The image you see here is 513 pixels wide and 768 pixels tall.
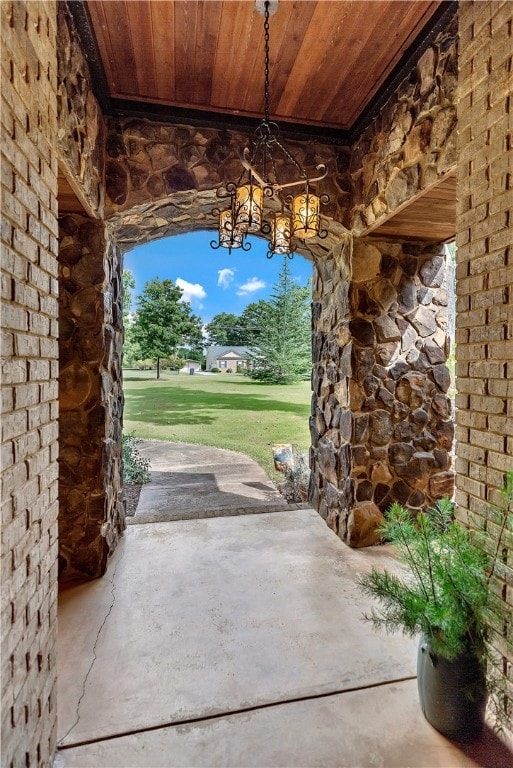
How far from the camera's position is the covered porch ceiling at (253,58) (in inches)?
71.8

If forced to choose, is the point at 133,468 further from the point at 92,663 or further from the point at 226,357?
the point at 226,357

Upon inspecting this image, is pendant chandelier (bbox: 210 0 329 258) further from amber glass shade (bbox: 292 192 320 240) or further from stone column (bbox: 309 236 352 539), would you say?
stone column (bbox: 309 236 352 539)

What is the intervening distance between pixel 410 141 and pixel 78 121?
6.17 feet

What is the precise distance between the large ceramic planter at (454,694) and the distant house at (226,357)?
6471 millimetres

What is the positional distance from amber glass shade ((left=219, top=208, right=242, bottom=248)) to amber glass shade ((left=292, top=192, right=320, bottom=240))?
35cm

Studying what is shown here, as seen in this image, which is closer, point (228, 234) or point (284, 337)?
point (228, 234)

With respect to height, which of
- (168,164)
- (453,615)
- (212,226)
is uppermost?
(168,164)

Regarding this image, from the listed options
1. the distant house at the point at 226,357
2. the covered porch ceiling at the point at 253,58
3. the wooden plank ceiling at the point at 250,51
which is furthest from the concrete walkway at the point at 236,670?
the distant house at the point at 226,357

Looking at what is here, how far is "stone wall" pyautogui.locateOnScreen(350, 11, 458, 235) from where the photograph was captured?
1.87 metres

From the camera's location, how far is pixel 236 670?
1.77m

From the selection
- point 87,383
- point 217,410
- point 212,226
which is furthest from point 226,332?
point 87,383

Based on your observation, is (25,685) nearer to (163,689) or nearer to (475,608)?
(163,689)

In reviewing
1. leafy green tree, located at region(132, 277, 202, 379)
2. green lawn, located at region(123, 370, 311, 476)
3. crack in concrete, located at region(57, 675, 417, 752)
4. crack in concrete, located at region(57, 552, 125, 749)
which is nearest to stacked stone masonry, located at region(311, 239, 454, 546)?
crack in concrete, located at region(57, 675, 417, 752)

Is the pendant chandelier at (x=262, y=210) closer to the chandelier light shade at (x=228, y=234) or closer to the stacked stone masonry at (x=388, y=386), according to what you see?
the chandelier light shade at (x=228, y=234)
